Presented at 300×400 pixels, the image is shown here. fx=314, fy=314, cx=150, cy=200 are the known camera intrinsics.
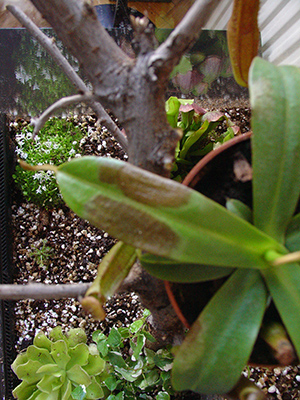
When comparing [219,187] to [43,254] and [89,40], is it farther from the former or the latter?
[43,254]

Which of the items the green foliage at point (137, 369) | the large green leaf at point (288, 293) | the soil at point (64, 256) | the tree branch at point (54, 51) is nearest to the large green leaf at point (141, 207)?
the large green leaf at point (288, 293)

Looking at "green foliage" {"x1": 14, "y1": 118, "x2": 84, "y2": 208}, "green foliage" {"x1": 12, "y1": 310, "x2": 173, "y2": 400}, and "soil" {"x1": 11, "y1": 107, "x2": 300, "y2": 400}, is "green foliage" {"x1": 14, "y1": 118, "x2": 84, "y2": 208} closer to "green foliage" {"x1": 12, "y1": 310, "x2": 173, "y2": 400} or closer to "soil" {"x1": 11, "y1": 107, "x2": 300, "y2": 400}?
"soil" {"x1": 11, "y1": 107, "x2": 300, "y2": 400}

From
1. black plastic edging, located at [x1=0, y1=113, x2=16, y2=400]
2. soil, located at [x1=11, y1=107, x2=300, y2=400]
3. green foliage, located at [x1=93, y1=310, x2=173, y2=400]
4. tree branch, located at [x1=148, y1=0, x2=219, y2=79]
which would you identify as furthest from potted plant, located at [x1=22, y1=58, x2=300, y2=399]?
black plastic edging, located at [x1=0, y1=113, x2=16, y2=400]

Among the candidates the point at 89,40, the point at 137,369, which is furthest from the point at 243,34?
the point at 137,369

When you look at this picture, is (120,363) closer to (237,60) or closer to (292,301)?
(292,301)

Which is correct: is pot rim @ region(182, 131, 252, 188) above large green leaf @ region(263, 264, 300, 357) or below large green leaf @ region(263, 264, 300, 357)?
above

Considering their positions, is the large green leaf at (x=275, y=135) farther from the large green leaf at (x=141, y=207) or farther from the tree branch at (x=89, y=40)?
the tree branch at (x=89, y=40)
